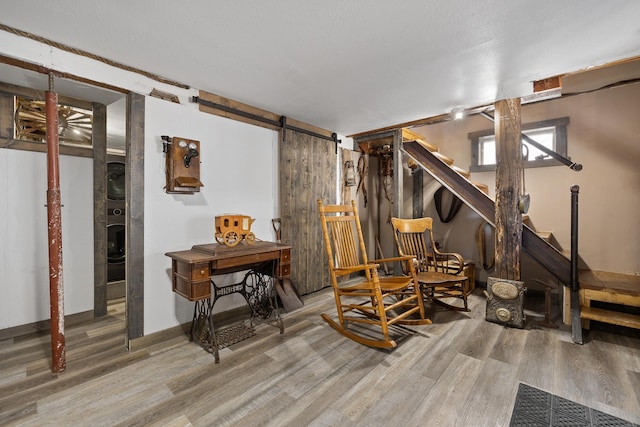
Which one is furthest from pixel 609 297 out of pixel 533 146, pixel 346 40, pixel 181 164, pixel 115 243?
pixel 115 243

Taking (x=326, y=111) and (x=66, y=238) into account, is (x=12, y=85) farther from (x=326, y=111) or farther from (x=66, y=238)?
(x=326, y=111)

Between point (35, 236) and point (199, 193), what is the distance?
157 centimetres

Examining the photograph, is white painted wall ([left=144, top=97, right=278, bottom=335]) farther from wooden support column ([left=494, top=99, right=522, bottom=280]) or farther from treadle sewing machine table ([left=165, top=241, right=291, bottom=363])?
wooden support column ([left=494, top=99, right=522, bottom=280])

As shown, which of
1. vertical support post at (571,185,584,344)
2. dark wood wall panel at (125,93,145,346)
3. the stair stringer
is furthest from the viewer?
the stair stringer

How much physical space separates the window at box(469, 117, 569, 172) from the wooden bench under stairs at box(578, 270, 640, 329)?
1.53m

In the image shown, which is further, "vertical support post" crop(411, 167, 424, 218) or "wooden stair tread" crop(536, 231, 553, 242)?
"vertical support post" crop(411, 167, 424, 218)

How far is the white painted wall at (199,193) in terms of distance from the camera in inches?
101

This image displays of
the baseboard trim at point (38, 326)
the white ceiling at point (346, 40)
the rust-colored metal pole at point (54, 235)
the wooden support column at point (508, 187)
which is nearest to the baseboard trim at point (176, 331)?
the rust-colored metal pole at point (54, 235)

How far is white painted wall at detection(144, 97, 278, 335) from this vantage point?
2562 mm

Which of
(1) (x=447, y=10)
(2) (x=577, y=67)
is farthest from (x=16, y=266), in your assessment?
(2) (x=577, y=67)

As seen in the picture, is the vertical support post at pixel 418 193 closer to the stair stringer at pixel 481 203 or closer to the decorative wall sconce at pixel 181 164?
the stair stringer at pixel 481 203

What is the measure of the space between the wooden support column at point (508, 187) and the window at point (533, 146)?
0.58 metres

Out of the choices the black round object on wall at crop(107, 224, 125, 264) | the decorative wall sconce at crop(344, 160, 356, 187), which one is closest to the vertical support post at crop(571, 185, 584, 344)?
the decorative wall sconce at crop(344, 160, 356, 187)

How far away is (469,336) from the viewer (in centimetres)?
266
